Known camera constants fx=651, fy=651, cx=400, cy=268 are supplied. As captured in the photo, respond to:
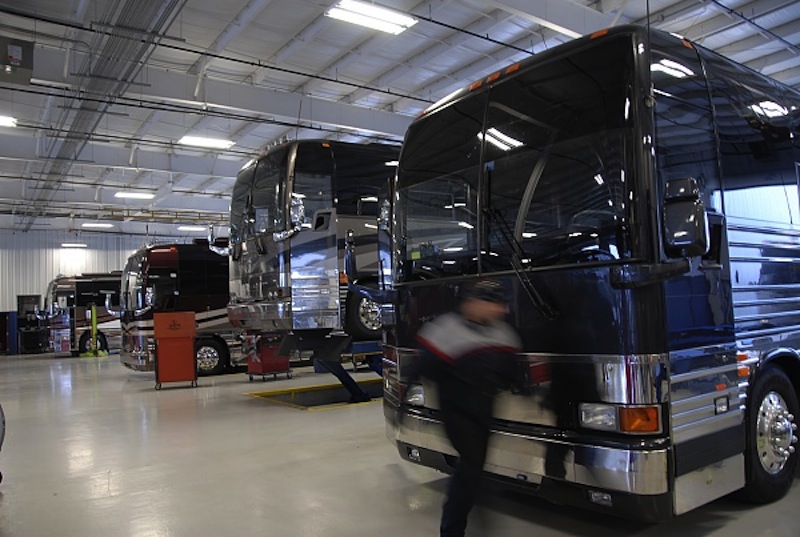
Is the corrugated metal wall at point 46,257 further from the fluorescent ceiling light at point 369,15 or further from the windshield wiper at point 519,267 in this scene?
the windshield wiper at point 519,267

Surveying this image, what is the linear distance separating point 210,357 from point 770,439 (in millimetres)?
12042

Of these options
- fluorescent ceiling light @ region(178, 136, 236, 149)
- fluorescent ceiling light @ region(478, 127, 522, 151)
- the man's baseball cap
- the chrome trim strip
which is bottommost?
the chrome trim strip

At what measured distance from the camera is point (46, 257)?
98.2 feet

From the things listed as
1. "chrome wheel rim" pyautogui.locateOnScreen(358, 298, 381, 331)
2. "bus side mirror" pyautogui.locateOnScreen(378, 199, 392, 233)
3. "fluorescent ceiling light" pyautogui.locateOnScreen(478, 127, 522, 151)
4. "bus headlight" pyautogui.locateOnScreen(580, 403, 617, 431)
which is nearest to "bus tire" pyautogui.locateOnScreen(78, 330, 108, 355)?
"chrome wheel rim" pyautogui.locateOnScreen(358, 298, 381, 331)

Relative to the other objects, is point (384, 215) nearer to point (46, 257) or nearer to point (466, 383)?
point (466, 383)

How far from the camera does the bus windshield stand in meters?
3.27

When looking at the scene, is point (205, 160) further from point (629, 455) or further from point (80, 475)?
point (629, 455)

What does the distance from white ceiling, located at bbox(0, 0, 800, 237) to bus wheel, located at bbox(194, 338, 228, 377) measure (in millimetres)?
4972

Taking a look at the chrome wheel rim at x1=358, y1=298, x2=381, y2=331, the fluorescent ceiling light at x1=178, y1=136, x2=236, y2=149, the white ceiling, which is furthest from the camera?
the fluorescent ceiling light at x1=178, y1=136, x2=236, y2=149

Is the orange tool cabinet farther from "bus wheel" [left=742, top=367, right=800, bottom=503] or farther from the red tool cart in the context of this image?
"bus wheel" [left=742, top=367, right=800, bottom=503]

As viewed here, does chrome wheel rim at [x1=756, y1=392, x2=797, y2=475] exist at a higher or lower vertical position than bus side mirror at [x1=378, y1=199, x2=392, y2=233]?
lower

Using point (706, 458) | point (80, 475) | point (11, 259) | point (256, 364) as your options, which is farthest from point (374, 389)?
point (11, 259)

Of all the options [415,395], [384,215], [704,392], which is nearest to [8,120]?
[384,215]

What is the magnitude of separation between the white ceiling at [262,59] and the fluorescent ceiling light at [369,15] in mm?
960
